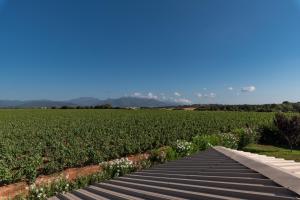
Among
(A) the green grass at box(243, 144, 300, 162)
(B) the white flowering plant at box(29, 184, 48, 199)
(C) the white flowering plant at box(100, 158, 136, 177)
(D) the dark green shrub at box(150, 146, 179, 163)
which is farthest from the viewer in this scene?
(A) the green grass at box(243, 144, 300, 162)

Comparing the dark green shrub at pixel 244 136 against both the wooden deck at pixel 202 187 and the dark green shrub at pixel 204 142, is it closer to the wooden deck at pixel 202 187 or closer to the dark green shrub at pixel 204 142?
the dark green shrub at pixel 204 142

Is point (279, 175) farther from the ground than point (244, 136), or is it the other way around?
point (279, 175)

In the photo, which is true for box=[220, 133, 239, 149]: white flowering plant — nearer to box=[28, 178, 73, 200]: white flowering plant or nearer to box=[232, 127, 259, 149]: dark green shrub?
box=[232, 127, 259, 149]: dark green shrub

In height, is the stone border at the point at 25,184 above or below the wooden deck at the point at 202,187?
below

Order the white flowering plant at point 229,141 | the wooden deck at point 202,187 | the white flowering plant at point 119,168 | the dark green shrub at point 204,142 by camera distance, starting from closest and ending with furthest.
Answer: the wooden deck at point 202,187 < the white flowering plant at point 119,168 < the dark green shrub at point 204,142 < the white flowering plant at point 229,141

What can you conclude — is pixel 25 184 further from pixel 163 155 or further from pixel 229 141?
pixel 229 141

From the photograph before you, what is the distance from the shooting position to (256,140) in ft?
104

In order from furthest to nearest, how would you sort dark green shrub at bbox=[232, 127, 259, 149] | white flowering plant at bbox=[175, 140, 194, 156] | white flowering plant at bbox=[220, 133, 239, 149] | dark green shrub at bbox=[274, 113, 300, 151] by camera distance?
dark green shrub at bbox=[232, 127, 259, 149] → dark green shrub at bbox=[274, 113, 300, 151] → white flowering plant at bbox=[220, 133, 239, 149] → white flowering plant at bbox=[175, 140, 194, 156]

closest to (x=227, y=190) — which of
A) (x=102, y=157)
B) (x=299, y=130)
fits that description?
(x=102, y=157)

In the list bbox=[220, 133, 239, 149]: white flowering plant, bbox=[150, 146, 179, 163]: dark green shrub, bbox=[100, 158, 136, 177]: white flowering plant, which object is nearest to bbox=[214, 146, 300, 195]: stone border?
bbox=[100, 158, 136, 177]: white flowering plant

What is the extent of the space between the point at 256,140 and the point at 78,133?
57.6 ft

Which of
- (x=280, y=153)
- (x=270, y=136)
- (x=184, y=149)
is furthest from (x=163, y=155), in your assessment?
(x=270, y=136)

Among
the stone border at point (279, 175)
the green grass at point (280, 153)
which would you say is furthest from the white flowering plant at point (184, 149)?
the stone border at point (279, 175)

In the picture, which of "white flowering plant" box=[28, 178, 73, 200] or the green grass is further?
the green grass
